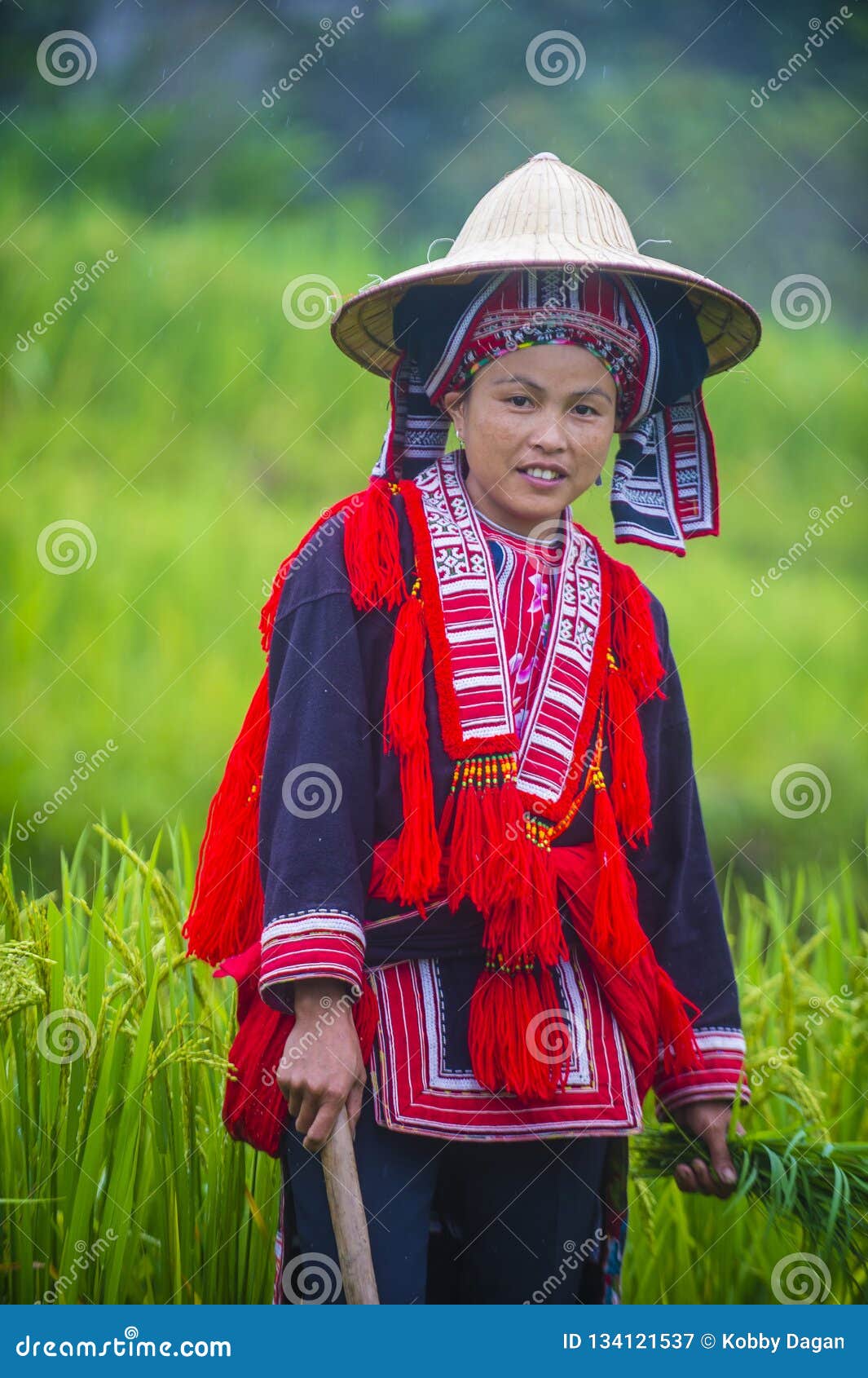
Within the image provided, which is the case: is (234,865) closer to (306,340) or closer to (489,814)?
(489,814)

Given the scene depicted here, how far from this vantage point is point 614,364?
87.9 inches

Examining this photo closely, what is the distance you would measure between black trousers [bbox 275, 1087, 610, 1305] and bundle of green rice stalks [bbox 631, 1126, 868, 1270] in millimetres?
260

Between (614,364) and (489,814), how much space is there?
73 centimetres

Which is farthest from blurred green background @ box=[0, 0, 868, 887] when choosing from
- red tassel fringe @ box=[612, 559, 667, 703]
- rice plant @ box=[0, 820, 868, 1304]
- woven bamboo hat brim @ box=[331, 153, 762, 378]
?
red tassel fringe @ box=[612, 559, 667, 703]

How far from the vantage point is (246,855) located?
2.21 meters

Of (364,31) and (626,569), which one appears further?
(364,31)

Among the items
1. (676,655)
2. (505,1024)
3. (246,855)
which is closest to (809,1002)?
(676,655)

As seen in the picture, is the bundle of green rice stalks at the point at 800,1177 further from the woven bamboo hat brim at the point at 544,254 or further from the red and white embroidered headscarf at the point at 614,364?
the woven bamboo hat brim at the point at 544,254

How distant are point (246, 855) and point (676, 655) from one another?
1.32 m

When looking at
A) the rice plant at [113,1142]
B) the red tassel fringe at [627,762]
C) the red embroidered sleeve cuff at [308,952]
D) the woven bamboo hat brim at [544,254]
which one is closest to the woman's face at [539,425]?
the woven bamboo hat brim at [544,254]

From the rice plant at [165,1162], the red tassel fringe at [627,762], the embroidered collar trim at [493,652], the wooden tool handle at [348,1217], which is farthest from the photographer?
the rice plant at [165,1162]

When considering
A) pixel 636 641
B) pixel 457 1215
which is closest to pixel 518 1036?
pixel 457 1215

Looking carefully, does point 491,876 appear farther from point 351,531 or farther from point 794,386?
point 794,386

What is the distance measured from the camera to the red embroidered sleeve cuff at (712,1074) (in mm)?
2328
